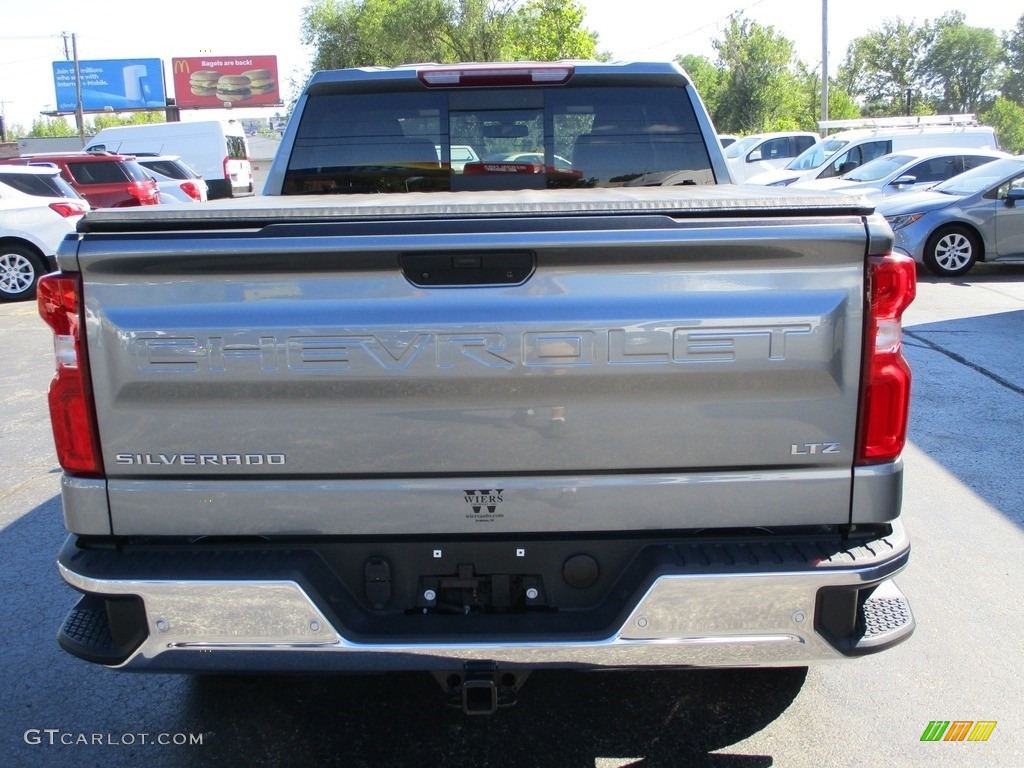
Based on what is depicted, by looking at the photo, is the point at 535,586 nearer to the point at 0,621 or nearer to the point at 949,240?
the point at 0,621

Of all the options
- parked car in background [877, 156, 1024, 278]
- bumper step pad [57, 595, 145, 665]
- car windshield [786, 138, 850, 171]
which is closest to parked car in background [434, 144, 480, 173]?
bumper step pad [57, 595, 145, 665]

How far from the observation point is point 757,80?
48562 millimetres

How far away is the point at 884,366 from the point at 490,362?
1.00 metres

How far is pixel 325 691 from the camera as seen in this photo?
356cm

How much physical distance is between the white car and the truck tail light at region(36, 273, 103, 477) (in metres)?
11.8

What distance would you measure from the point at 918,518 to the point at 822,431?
10.0 ft

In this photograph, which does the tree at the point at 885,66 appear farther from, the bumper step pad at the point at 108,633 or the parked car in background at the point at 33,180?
the bumper step pad at the point at 108,633

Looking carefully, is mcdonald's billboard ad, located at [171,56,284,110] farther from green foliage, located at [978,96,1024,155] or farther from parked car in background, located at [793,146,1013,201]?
parked car in background, located at [793,146,1013,201]

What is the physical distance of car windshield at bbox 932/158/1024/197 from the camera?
13.3 metres

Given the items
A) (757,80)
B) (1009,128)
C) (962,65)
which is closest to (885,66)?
(962,65)

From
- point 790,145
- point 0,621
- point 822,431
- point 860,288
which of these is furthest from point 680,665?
point 790,145

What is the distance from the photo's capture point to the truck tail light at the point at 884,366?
2449 mm

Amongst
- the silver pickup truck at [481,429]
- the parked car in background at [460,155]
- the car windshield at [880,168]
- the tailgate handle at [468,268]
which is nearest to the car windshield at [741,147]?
the car windshield at [880,168]

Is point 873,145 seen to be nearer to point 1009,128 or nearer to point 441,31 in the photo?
point 441,31
